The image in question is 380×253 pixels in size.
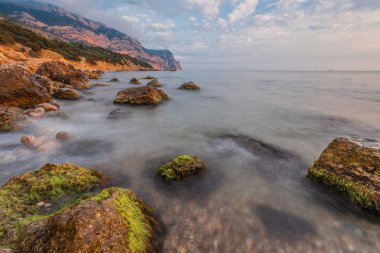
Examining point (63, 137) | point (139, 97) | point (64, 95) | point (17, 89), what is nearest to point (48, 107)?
point (17, 89)

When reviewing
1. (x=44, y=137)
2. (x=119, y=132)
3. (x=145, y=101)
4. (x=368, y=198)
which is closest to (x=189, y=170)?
(x=368, y=198)

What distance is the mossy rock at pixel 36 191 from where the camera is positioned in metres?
3.54

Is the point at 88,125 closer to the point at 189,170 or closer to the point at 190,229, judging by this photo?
the point at 189,170

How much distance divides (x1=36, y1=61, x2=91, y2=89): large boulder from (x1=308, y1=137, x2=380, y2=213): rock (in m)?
24.6

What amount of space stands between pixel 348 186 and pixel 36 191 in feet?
22.9

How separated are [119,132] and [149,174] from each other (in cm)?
451

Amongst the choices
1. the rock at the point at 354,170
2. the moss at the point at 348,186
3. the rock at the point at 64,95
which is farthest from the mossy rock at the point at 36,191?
the rock at the point at 64,95

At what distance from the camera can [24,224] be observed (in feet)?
10.9

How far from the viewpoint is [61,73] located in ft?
80.4

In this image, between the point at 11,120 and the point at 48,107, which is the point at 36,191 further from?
the point at 48,107

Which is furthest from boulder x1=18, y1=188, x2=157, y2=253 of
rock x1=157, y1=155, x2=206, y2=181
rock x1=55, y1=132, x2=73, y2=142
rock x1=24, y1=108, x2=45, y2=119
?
rock x1=24, y1=108, x2=45, y2=119

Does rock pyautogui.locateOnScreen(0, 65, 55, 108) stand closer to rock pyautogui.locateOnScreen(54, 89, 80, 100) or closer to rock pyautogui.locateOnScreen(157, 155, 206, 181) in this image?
rock pyautogui.locateOnScreen(54, 89, 80, 100)

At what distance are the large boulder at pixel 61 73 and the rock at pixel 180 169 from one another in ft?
71.7

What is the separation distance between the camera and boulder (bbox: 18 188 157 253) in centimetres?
279
